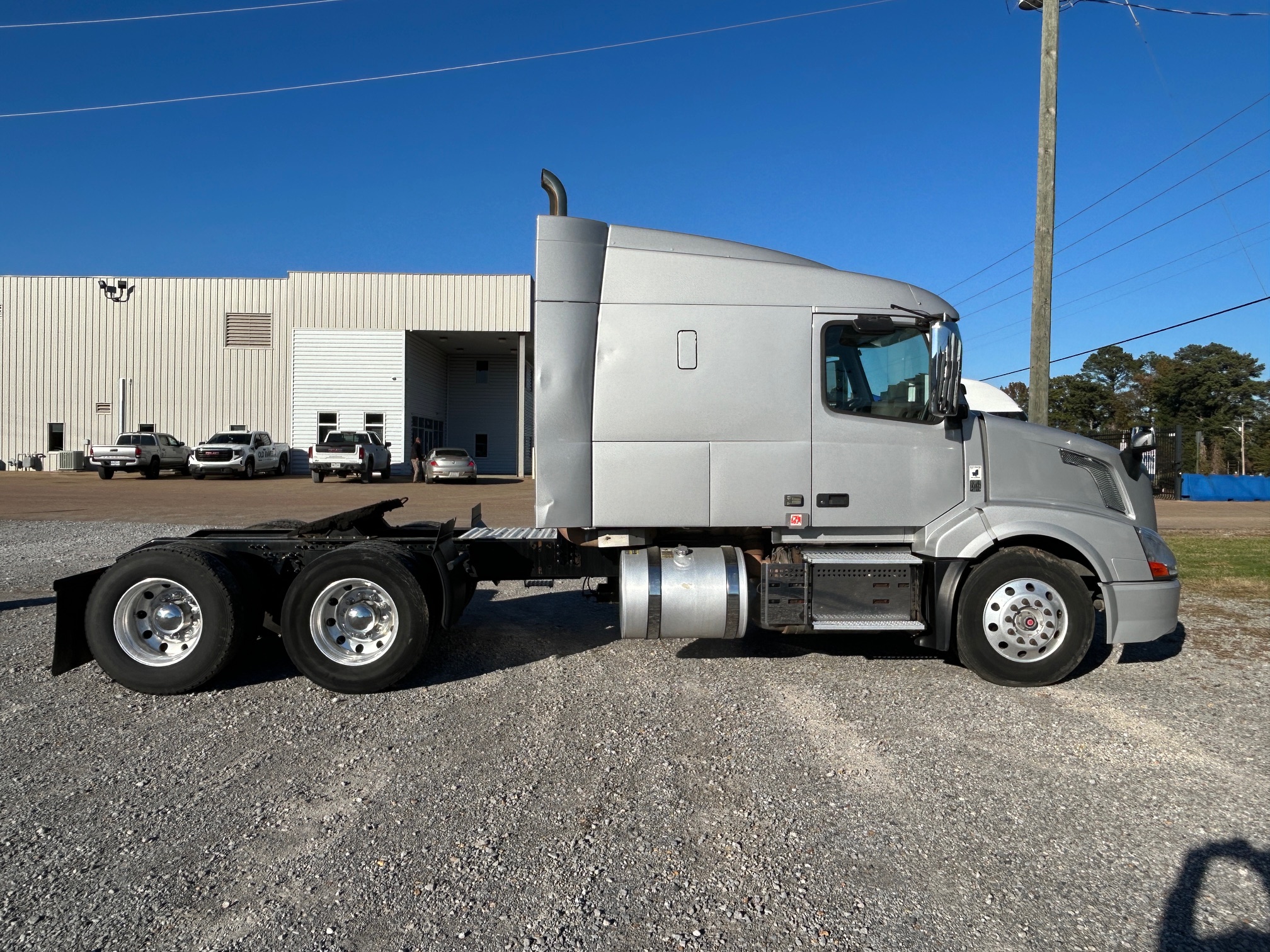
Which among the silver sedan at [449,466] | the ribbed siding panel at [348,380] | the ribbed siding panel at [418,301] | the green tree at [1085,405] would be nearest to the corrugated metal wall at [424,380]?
the ribbed siding panel at [348,380]

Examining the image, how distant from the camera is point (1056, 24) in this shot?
10312mm

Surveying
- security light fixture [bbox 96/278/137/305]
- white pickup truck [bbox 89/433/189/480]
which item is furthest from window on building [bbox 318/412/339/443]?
security light fixture [bbox 96/278/137/305]

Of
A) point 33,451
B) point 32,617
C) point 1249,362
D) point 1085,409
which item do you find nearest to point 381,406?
point 33,451

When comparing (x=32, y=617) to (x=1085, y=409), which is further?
(x=1085, y=409)

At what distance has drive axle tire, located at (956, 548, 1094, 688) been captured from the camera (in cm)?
526

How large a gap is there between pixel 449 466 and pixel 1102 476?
1012 inches

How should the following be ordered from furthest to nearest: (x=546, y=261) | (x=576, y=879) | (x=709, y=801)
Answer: (x=546, y=261) < (x=709, y=801) < (x=576, y=879)

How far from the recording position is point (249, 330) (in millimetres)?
36656

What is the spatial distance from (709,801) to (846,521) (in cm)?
252

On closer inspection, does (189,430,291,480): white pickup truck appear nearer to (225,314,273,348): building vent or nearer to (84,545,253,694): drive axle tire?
(225,314,273,348): building vent

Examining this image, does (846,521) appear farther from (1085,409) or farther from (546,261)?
(1085,409)

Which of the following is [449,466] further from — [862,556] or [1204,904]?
[1204,904]

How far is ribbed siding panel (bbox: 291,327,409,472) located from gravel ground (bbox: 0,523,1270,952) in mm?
30688

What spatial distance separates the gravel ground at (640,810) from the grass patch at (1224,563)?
4.16 meters
